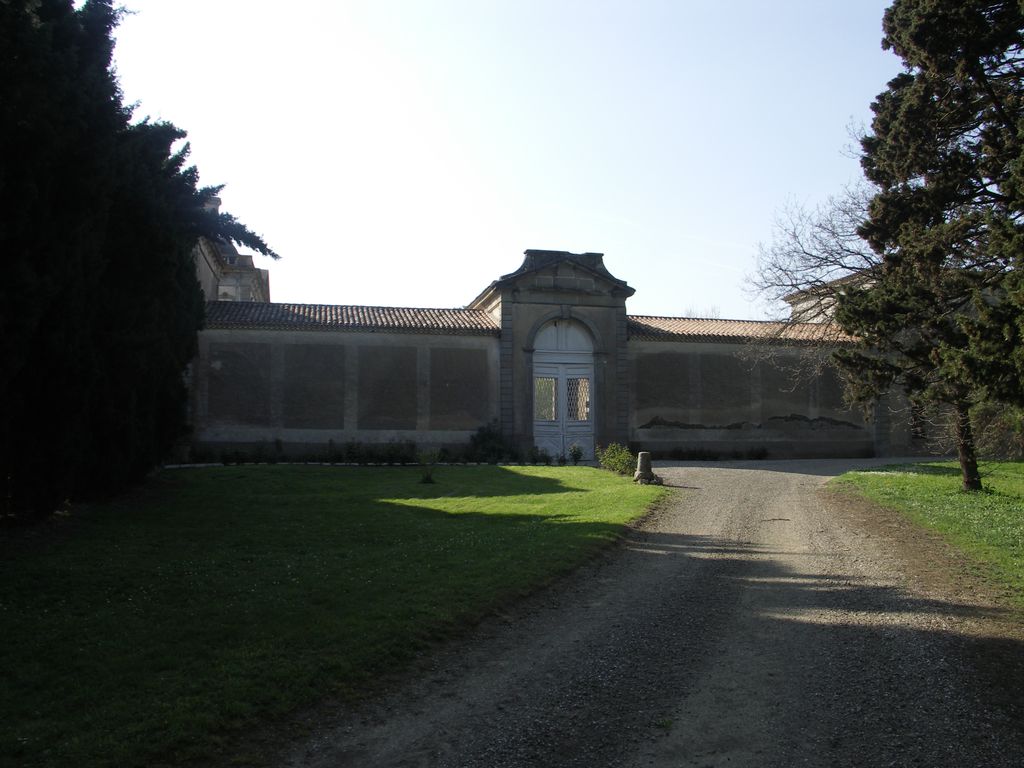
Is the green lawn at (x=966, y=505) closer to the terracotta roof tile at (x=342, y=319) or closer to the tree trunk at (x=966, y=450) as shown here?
the tree trunk at (x=966, y=450)

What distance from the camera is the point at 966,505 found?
45.3 ft

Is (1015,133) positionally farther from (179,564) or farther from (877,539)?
(179,564)

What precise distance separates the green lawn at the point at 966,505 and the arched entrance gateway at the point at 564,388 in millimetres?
8988

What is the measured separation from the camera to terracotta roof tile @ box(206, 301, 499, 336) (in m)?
24.2

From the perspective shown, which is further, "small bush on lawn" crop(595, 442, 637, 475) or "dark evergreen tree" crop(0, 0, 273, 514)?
"small bush on lawn" crop(595, 442, 637, 475)

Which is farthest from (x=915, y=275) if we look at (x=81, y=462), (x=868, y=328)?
(x=81, y=462)

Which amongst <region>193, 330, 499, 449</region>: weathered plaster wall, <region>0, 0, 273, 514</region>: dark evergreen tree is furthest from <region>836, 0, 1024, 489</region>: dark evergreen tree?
<region>193, 330, 499, 449</region>: weathered plaster wall

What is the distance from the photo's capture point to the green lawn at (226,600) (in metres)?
4.66

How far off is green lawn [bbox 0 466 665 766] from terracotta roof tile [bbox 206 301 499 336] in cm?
1069

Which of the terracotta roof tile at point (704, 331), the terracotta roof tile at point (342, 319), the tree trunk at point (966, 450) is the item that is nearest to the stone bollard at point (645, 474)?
the tree trunk at point (966, 450)

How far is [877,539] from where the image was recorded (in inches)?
429

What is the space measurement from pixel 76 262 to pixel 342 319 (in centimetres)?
1506

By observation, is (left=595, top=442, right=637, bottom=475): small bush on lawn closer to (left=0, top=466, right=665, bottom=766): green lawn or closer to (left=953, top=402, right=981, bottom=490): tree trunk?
(left=0, top=466, right=665, bottom=766): green lawn

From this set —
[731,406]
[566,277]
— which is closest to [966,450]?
[731,406]
